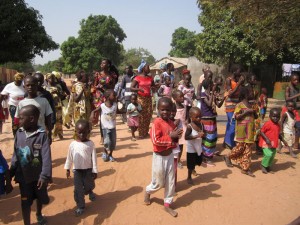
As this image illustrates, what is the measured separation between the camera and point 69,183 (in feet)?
16.1

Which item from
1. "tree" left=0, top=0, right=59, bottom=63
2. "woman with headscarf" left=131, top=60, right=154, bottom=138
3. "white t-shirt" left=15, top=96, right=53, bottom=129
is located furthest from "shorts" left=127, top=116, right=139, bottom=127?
"tree" left=0, top=0, right=59, bottom=63

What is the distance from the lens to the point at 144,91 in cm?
751

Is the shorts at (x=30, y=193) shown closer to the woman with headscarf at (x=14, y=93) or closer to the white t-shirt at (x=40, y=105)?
the white t-shirt at (x=40, y=105)

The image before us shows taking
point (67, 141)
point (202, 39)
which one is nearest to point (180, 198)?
point (67, 141)

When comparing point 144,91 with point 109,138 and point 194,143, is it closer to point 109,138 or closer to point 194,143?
point 109,138

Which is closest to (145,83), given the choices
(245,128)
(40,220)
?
(245,128)

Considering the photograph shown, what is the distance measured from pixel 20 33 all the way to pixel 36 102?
56.9 ft

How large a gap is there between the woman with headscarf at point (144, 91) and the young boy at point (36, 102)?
3154 mm

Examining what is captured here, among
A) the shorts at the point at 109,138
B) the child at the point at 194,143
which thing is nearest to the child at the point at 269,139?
the child at the point at 194,143

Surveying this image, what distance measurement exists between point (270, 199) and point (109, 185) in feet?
8.17

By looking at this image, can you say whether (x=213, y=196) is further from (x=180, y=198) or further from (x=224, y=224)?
(x=224, y=224)

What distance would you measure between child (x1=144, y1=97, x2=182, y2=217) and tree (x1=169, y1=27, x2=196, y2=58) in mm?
59339

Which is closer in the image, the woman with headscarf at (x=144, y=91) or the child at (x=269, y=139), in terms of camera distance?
the child at (x=269, y=139)

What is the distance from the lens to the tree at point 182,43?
6551 cm
